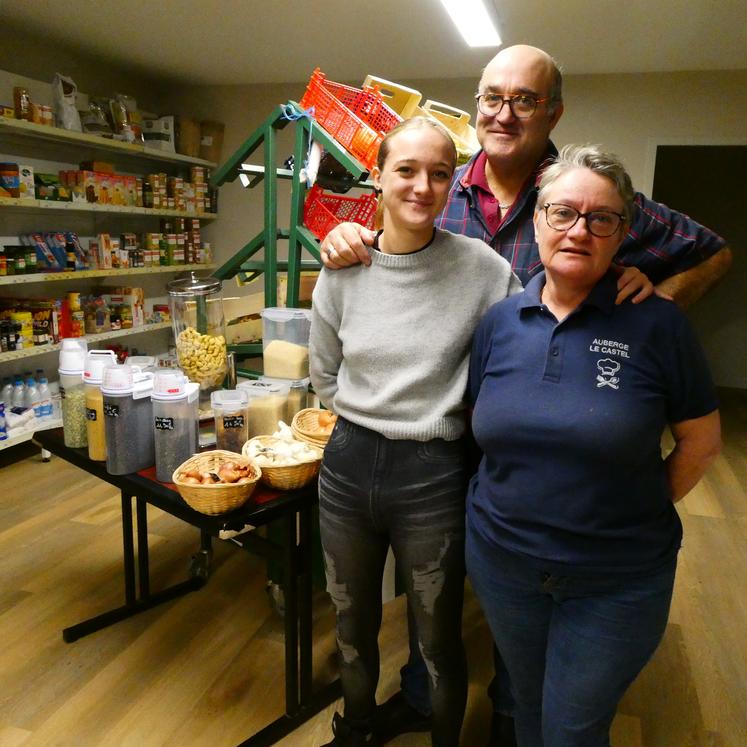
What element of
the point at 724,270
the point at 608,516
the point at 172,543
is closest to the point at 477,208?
the point at 724,270

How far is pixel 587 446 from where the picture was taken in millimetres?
1106

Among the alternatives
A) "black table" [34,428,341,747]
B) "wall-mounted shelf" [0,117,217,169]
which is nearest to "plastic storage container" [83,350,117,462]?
"black table" [34,428,341,747]

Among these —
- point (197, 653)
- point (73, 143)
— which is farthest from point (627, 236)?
point (73, 143)

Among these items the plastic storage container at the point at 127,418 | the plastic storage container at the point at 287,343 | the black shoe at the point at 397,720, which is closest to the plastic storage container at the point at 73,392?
the plastic storage container at the point at 127,418

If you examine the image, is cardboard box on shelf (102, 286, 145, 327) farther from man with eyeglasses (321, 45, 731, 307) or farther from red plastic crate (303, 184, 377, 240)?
man with eyeglasses (321, 45, 731, 307)

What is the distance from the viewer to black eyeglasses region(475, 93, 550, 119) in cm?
149

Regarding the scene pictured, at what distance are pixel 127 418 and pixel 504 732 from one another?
1382 millimetres

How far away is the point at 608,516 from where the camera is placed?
44.4 inches

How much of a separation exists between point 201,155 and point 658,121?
3915mm

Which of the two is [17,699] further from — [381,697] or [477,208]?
[477,208]

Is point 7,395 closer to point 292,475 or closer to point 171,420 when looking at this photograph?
point 171,420

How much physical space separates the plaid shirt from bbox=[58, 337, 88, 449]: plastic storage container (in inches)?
45.6

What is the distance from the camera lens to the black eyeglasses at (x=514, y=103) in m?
1.49

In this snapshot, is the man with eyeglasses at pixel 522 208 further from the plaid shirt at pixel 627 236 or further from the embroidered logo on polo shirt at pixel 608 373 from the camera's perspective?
the embroidered logo on polo shirt at pixel 608 373
